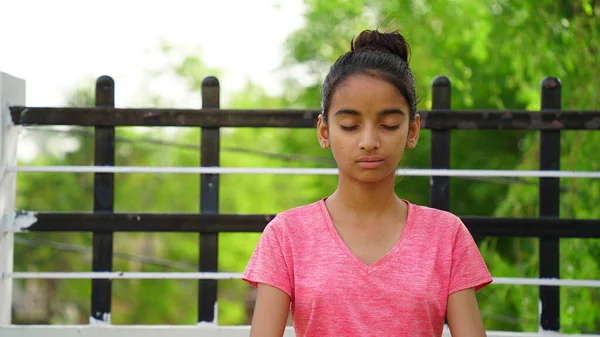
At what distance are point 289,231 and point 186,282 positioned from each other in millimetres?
33030

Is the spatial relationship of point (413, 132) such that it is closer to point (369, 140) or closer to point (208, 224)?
point (369, 140)

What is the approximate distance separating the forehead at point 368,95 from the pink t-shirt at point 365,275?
1.04ft

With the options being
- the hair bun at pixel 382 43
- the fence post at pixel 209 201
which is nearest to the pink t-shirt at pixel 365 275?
the hair bun at pixel 382 43

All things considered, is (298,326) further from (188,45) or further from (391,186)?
(188,45)

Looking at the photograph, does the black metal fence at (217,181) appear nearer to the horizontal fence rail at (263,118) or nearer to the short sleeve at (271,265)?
the horizontal fence rail at (263,118)

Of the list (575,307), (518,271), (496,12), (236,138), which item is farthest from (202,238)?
(236,138)

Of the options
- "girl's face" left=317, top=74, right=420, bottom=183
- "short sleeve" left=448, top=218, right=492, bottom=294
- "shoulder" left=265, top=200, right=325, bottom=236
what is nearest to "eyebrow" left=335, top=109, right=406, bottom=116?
"girl's face" left=317, top=74, right=420, bottom=183

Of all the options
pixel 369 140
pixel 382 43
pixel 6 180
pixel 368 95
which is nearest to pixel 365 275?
pixel 369 140

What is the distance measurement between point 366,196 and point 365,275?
24cm

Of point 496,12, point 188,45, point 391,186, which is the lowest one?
point 391,186

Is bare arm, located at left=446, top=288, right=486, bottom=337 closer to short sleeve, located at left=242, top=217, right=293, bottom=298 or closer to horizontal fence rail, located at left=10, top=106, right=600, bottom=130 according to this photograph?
short sleeve, located at left=242, top=217, right=293, bottom=298

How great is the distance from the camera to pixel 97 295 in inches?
145

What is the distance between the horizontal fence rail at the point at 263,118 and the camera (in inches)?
144

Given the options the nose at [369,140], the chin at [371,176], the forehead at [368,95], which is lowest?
the chin at [371,176]
